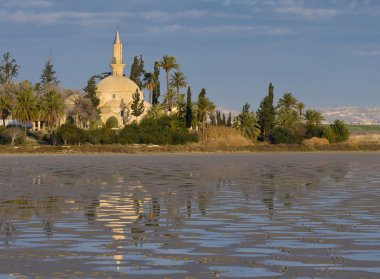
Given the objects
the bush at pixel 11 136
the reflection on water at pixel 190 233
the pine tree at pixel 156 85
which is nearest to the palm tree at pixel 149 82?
the pine tree at pixel 156 85

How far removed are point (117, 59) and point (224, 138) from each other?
4972 centimetres

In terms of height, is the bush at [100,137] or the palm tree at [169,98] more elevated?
the palm tree at [169,98]

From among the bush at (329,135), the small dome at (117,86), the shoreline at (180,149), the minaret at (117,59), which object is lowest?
the shoreline at (180,149)

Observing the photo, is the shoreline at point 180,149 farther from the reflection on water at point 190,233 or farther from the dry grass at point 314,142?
the reflection on water at point 190,233

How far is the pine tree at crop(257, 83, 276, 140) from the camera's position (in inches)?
4380

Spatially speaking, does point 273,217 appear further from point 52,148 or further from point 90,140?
point 90,140

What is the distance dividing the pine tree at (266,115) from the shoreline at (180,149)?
8771 mm

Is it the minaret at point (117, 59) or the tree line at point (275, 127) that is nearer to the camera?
the tree line at point (275, 127)

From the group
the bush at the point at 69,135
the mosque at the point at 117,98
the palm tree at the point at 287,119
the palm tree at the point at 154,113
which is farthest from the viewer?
the mosque at the point at 117,98

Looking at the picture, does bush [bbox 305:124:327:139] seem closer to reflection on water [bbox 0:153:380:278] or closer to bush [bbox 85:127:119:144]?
bush [bbox 85:127:119:144]

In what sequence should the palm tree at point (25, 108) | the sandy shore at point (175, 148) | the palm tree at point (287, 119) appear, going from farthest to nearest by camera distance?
the palm tree at point (287, 119), the palm tree at point (25, 108), the sandy shore at point (175, 148)

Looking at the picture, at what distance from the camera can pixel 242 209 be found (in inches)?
776

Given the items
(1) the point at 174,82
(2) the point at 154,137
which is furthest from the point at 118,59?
(2) the point at 154,137

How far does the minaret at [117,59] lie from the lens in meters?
146
